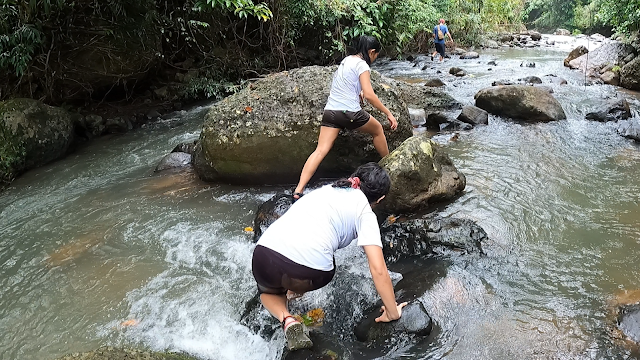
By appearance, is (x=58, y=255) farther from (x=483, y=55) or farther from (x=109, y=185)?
(x=483, y=55)

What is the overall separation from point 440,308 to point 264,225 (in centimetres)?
210

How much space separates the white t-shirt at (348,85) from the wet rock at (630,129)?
5.18 meters

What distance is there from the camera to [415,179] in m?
4.84

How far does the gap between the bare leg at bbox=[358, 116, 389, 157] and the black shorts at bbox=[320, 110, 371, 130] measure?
111mm

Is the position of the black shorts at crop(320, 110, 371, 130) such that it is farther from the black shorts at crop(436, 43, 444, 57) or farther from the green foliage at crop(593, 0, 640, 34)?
the black shorts at crop(436, 43, 444, 57)

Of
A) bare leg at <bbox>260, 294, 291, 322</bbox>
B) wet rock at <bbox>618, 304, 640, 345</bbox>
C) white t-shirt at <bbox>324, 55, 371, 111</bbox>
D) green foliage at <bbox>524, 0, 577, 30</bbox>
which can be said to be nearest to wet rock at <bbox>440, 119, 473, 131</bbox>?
white t-shirt at <bbox>324, 55, 371, 111</bbox>

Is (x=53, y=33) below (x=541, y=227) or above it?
above

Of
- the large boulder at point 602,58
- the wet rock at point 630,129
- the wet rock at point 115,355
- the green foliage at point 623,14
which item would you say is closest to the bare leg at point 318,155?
the wet rock at point 115,355

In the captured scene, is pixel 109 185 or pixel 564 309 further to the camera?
pixel 109 185

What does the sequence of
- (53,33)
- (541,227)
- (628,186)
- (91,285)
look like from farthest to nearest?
(53,33) < (628,186) < (541,227) < (91,285)

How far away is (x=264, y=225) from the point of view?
4.70 m

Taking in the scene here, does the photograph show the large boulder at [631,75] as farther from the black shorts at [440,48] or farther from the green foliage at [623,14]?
the black shorts at [440,48]

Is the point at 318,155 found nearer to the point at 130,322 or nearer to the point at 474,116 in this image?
the point at 130,322

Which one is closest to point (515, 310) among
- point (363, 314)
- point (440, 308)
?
point (440, 308)
